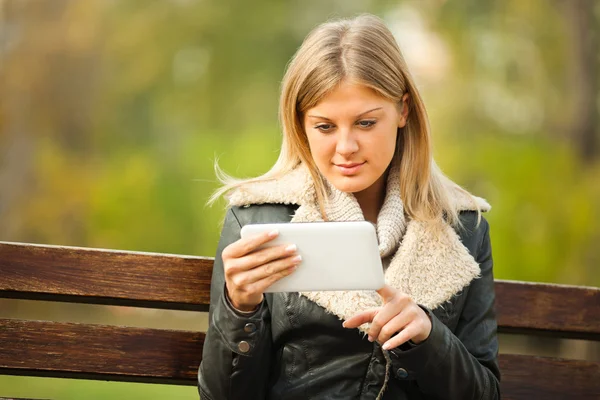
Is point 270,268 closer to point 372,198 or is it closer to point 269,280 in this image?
point 269,280

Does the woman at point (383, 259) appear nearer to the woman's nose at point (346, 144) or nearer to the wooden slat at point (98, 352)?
the woman's nose at point (346, 144)

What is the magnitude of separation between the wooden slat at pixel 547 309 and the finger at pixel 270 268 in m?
1.08

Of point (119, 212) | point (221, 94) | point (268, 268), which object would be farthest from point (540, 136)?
point (268, 268)

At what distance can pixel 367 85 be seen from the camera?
221 cm

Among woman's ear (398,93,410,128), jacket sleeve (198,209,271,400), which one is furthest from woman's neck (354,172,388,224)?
jacket sleeve (198,209,271,400)

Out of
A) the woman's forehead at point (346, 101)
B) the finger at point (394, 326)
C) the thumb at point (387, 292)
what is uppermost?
the woman's forehead at point (346, 101)

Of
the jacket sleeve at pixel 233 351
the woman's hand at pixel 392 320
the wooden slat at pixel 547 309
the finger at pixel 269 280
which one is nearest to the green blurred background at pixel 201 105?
the wooden slat at pixel 547 309

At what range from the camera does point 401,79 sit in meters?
2.33

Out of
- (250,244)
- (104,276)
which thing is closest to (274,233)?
(250,244)

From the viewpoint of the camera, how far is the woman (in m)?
2.08

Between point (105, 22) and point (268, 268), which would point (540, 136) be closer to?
point (105, 22)

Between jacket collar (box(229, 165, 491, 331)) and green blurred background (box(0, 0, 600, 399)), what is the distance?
6723 mm

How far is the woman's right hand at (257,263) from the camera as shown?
72.5 inches

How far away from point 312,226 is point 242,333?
1.04 feet
